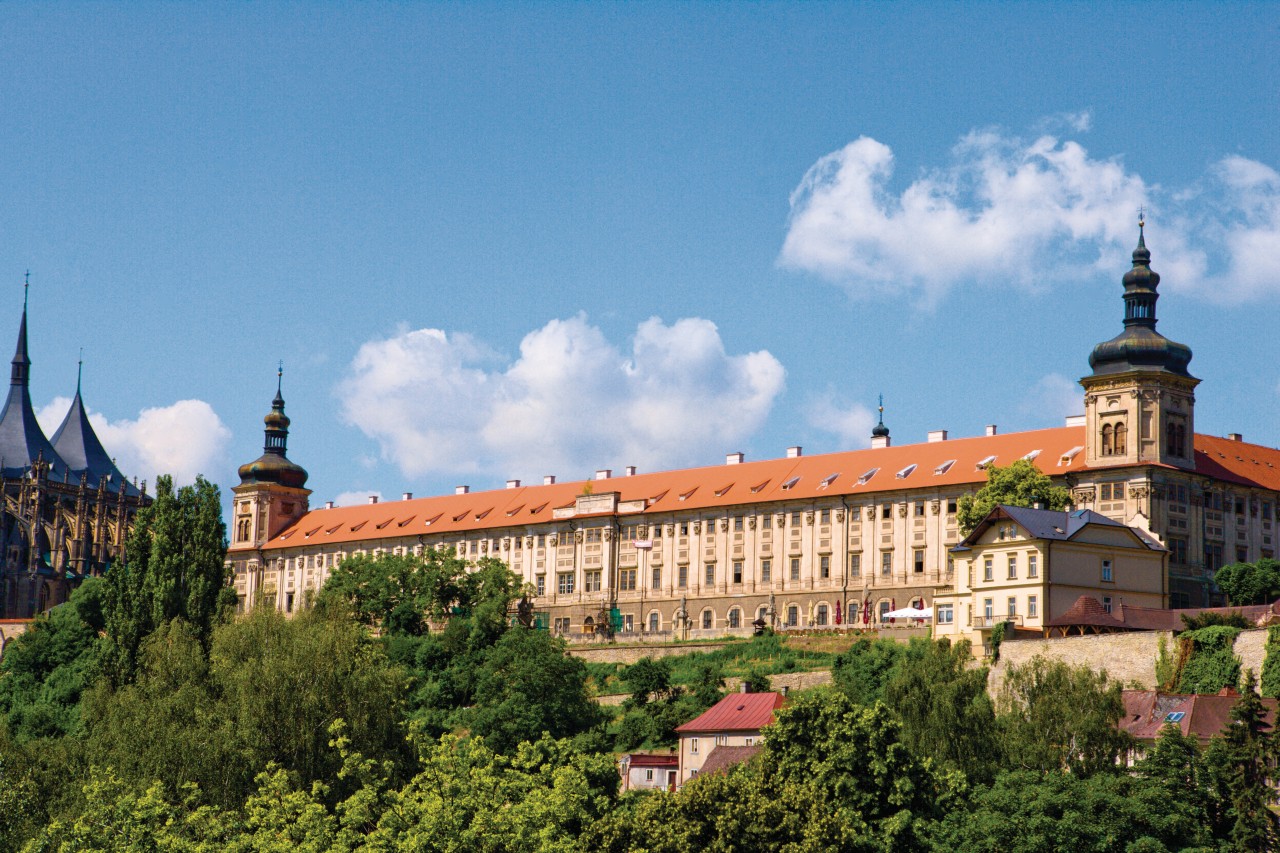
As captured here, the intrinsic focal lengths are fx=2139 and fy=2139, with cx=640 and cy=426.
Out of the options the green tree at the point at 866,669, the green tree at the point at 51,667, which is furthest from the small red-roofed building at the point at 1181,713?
the green tree at the point at 51,667

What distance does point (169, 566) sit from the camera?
280ft

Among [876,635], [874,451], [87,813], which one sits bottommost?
[87,813]

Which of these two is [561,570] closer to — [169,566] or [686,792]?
[169,566]

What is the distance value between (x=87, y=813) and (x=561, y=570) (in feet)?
211

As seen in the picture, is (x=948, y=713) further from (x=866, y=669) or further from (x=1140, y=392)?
(x=1140, y=392)

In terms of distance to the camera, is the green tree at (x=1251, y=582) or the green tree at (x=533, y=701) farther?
the green tree at (x=1251, y=582)

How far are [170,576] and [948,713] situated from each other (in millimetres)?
34394

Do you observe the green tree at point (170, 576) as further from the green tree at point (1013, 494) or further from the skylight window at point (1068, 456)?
the skylight window at point (1068, 456)

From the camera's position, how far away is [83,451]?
164 metres

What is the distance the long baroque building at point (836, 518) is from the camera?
98.9 meters

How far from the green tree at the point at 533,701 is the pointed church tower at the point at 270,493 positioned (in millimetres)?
54474

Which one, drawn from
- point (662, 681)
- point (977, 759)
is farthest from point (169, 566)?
point (977, 759)

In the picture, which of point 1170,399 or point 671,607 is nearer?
point 1170,399

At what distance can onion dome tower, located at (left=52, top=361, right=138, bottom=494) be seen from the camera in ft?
529
